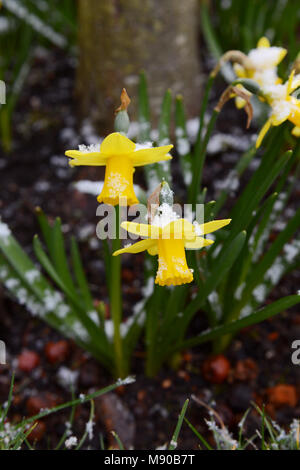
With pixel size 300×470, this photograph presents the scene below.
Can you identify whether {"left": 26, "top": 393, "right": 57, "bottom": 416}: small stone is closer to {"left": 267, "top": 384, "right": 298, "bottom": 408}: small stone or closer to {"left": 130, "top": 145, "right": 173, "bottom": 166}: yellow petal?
{"left": 267, "top": 384, "right": 298, "bottom": 408}: small stone

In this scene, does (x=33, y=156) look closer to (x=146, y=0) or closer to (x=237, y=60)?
(x=146, y=0)

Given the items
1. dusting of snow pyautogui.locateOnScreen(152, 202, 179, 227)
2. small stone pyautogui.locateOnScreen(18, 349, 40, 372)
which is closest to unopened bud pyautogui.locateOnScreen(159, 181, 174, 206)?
dusting of snow pyautogui.locateOnScreen(152, 202, 179, 227)

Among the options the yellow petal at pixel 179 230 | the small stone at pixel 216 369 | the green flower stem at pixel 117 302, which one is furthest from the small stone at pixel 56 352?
the yellow petal at pixel 179 230

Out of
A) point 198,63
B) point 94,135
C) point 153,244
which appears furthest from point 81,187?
point 198,63

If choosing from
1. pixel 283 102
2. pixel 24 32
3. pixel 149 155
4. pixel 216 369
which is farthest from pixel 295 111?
pixel 24 32

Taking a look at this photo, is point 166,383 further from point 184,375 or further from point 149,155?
point 149,155

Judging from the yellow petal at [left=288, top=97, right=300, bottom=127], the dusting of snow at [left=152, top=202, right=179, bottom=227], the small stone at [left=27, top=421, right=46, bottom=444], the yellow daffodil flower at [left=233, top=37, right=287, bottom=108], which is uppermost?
the yellow daffodil flower at [left=233, top=37, right=287, bottom=108]
